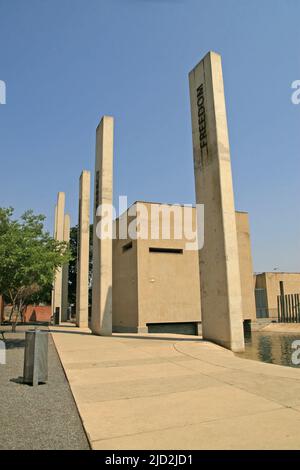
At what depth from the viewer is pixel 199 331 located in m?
27.8

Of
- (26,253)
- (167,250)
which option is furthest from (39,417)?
(167,250)

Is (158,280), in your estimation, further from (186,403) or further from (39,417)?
(39,417)

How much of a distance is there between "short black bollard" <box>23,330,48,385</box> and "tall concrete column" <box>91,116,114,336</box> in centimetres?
1350

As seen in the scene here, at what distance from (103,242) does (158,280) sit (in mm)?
7065

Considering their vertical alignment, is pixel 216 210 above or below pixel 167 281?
above

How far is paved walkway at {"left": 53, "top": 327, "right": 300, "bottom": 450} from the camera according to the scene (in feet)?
13.5

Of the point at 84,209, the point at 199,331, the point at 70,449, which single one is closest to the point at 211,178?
the point at 70,449

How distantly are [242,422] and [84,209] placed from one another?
28.6 metres

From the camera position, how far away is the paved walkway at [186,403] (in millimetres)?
4113

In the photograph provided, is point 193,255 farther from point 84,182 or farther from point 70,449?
point 70,449

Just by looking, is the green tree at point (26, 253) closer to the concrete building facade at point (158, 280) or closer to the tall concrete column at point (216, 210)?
the tall concrete column at point (216, 210)

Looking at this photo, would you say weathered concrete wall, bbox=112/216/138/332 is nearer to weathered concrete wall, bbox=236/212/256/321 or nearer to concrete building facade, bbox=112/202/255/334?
concrete building facade, bbox=112/202/255/334

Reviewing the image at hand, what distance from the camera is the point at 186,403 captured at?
5.68m

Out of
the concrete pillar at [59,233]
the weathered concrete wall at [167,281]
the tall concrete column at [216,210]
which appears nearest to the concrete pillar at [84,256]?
the weathered concrete wall at [167,281]
